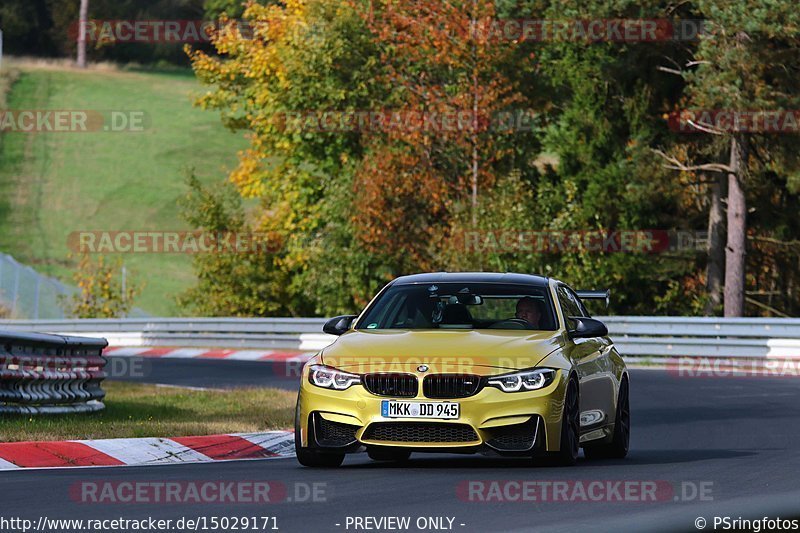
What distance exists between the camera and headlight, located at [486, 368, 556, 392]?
40.9 feet

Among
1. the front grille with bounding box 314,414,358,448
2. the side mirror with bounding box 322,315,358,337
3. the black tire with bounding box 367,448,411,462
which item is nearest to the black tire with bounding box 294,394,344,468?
the front grille with bounding box 314,414,358,448

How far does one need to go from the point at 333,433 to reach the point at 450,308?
5.53 ft

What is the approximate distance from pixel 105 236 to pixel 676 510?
217ft

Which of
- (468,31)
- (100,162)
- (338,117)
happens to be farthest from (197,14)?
(468,31)

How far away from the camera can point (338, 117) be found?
50938mm

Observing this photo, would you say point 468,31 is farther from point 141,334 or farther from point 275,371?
point 275,371

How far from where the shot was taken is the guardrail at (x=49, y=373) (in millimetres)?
15797
